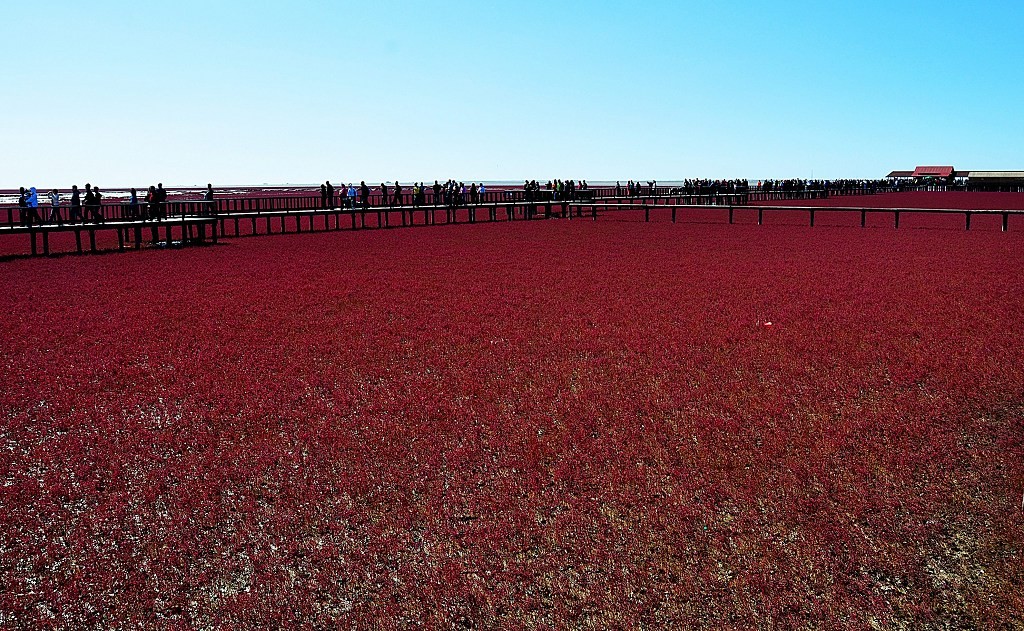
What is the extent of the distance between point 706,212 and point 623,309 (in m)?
34.6

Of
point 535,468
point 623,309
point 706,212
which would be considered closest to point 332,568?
point 535,468

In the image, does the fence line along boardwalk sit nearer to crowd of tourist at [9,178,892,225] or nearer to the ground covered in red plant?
crowd of tourist at [9,178,892,225]

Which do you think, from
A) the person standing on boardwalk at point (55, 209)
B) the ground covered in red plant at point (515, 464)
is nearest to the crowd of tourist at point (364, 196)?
the person standing on boardwalk at point (55, 209)

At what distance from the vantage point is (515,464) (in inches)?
229

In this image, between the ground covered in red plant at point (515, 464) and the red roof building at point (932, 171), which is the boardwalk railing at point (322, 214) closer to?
the ground covered in red plant at point (515, 464)

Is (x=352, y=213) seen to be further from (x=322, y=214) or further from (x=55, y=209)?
(x=55, y=209)

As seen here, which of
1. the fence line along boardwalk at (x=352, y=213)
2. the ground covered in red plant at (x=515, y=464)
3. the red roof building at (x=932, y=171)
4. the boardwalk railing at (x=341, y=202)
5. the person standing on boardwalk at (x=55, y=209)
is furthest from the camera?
the red roof building at (x=932, y=171)

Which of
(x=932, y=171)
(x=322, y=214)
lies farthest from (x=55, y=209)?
(x=932, y=171)

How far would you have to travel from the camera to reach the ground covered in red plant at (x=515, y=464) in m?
4.12

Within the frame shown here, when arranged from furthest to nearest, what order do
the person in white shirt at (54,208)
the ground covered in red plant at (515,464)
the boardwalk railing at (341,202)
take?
1. the boardwalk railing at (341,202)
2. the person in white shirt at (54,208)
3. the ground covered in red plant at (515,464)

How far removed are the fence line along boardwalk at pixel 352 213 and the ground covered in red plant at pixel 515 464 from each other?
1140cm

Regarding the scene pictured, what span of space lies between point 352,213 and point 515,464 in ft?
89.7

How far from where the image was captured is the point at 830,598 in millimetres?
4051

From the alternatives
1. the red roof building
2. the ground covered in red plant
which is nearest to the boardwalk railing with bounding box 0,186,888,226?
the ground covered in red plant
